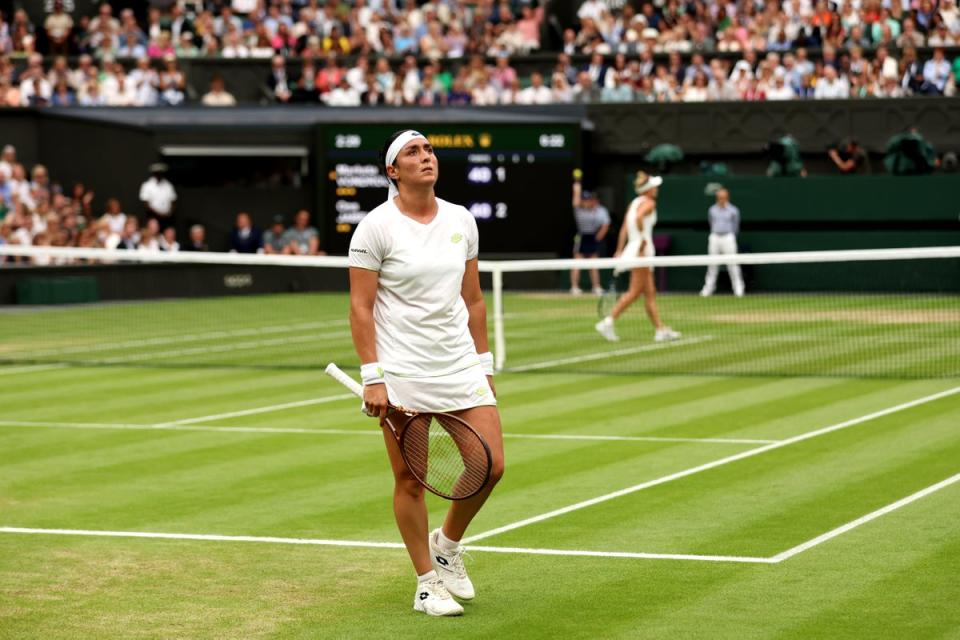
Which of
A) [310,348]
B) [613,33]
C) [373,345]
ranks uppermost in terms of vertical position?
[613,33]

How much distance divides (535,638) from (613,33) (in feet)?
98.8

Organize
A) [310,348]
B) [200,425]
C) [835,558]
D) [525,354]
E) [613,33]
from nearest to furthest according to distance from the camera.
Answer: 1. [835,558]
2. [200,425]
3. [525,354]
4. [310,348]
5. [613,33]

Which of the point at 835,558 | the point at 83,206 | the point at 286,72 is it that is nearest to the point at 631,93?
the point at 286,72

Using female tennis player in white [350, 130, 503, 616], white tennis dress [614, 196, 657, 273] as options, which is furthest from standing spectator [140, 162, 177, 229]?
female tennis player in white [350, 130, 503, 616]

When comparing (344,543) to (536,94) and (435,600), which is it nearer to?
(435,600)

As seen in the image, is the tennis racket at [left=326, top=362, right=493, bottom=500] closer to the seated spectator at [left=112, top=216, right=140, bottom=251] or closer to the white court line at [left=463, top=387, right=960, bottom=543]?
the white court line at [left=463, top=387, right=960, bottom=543]

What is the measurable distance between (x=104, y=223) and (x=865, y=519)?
24.0 m

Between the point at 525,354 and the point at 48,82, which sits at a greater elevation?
the point at 48,82

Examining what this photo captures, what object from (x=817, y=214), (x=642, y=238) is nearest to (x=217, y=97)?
(x=817, y=214)

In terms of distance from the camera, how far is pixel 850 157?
3275 centimetres

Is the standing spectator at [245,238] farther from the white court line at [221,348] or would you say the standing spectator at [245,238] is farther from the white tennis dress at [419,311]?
the white tennis dress at [419,311]

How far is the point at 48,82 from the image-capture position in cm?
3466

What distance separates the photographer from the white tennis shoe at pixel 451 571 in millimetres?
7789

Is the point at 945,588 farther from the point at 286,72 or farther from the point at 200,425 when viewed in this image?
the point at 286,72
